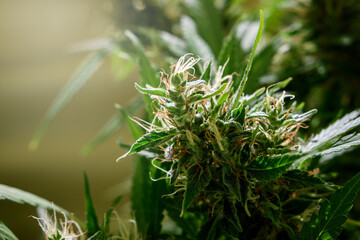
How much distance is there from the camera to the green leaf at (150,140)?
278mm

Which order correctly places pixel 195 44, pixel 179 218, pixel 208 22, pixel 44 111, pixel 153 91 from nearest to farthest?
pixel 153 91
pixel 179 218
pixel 195 44
pixel 208 22
pixel 44 111

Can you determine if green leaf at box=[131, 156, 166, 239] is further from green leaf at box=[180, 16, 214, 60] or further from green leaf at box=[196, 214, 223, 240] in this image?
green leaf at box=[180, 16, 214, 60]

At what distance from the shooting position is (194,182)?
28 cm

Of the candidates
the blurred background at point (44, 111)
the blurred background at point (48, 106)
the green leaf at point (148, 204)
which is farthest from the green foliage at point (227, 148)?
the blurred background at point (44, 111)

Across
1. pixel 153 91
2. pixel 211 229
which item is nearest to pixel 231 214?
pixel 211 229

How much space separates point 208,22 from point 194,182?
46 centimetres

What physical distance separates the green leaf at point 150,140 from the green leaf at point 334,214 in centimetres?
17

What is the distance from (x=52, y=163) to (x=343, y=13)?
1.05 m

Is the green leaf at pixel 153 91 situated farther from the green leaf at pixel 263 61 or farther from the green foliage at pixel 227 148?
the green leaf at pixel 263 61

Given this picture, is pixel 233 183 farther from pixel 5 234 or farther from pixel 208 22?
pixel 208 22

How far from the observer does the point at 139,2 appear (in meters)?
0.80

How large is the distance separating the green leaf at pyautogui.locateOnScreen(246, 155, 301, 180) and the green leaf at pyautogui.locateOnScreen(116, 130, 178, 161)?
79mm

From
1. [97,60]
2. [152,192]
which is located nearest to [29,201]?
[152,192]

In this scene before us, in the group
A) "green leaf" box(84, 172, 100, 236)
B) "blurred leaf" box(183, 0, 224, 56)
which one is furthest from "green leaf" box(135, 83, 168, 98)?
"blurred leaf" box(183, 0, 224, 56)
